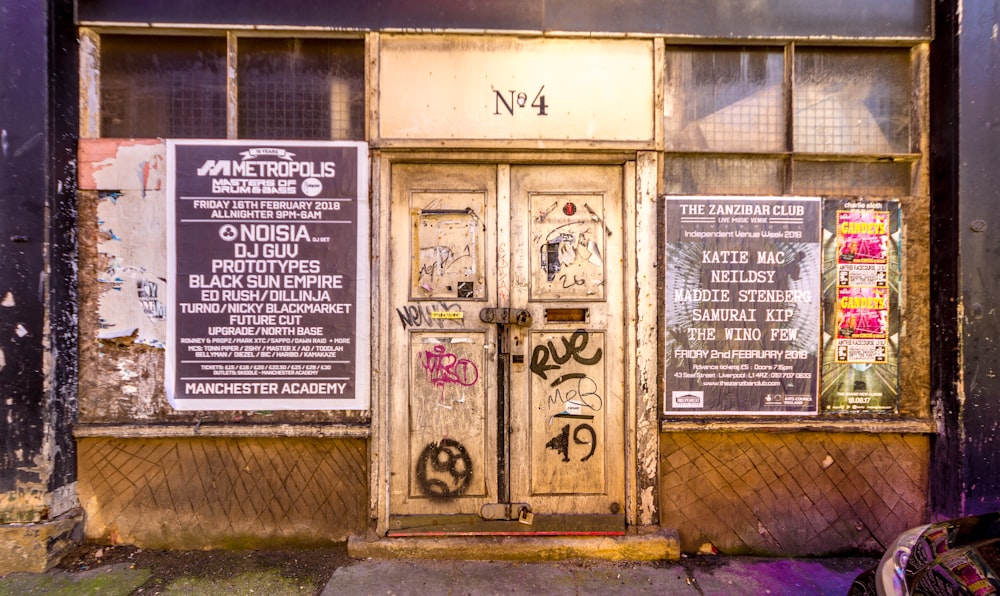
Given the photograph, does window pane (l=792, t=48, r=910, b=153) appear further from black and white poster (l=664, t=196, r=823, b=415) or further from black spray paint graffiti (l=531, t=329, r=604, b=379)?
black spray paint graffiti (l=531, t=329, r=604, b=379)

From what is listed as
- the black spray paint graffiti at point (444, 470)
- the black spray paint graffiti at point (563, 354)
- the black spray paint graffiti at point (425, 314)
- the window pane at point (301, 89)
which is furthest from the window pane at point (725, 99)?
the black spray paint graffiti at point (444, 470)

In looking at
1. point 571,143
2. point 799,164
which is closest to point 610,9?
point 571,143

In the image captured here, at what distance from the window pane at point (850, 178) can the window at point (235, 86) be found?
10.8ft

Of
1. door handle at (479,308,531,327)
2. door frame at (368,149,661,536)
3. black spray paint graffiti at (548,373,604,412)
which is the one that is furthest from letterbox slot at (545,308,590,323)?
black spray paint graffiti at (548,373,604,412)

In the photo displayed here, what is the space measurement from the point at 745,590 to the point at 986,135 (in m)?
3.47

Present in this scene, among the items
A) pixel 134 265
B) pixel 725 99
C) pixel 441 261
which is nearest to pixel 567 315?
pixel 441 261

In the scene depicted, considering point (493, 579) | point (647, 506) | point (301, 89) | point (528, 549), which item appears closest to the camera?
point (493, 579)

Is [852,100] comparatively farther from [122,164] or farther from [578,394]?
[122,164]

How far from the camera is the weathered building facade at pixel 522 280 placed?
142 inches

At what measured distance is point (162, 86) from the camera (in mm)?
3734

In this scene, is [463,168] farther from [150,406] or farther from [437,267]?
[150,406]

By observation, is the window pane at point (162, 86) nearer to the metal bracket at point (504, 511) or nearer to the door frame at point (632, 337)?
the door frame at point (632, 337)

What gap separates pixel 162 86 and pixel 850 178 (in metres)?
5.12

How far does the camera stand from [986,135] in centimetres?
349
